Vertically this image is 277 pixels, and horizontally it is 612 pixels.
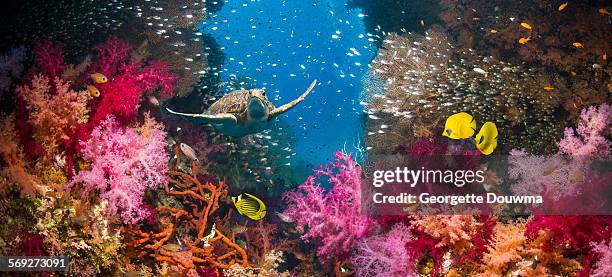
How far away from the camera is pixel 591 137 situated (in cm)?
420

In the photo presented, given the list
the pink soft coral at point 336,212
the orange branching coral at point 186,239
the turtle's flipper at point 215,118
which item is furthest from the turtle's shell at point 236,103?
the pink soft coral at point 336,212

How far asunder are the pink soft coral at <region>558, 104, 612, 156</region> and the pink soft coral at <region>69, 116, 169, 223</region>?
4.82 m

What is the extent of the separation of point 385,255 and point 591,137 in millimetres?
2784

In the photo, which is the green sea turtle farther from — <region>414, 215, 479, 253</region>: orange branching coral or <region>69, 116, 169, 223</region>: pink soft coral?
<region>414, 215, 479, 253</region>: orange branching coral

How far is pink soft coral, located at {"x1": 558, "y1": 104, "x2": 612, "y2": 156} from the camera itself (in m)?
4.13

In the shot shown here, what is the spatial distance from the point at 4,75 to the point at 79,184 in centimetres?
183

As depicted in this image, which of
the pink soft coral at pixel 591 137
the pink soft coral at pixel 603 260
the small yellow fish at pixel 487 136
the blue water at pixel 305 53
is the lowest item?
the blue water at pixel 305 53

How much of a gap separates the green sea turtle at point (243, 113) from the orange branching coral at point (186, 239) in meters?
0.93

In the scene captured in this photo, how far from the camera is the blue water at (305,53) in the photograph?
13742 millimetres

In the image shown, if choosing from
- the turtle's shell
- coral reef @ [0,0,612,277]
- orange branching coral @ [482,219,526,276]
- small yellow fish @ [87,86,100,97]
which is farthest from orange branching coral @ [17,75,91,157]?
orange branching coral @ [482,219,526,276]

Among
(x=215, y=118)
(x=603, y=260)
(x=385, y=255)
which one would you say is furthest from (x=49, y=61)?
(x=603, y=260)

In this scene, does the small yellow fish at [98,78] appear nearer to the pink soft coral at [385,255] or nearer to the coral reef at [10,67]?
the coral reef at [10,67]

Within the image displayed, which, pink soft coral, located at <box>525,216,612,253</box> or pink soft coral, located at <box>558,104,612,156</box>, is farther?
pink soft coral, located at <box>558,104,612,156</box>

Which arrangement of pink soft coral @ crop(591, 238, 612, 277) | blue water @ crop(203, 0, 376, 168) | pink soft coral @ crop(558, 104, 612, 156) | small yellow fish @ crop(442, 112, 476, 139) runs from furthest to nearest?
blue water @ crop(203, 0, 376, 168) < pink soft coral @ crop(558, 104, 612, 156) < small yellow fish @ crop(442, 112, 476, 139) < pink soft coral @ crop(591, 238, 612, 277)
